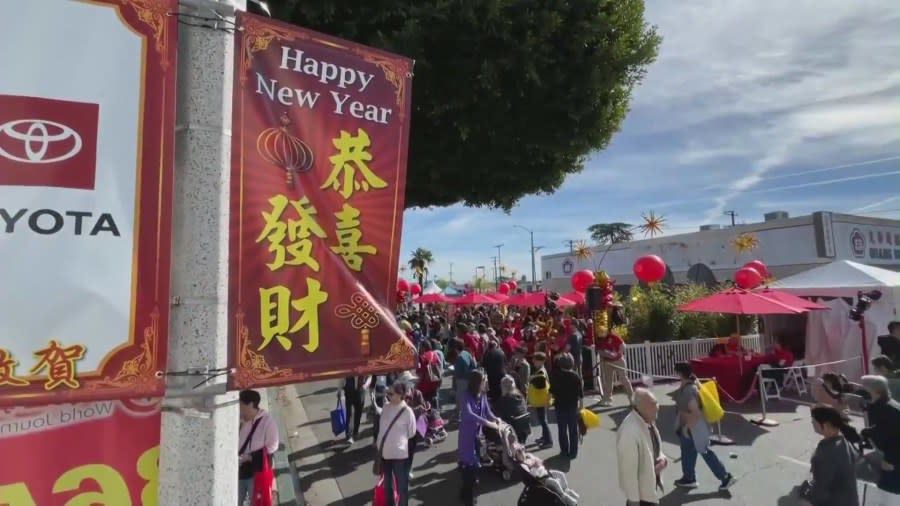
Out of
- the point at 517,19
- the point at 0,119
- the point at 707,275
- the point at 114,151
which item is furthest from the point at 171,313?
the point at 707,275

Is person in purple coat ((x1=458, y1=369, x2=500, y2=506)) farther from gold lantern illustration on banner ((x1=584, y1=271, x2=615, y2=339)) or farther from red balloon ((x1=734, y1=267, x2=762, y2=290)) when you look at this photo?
red balloon ((x1=734, y1=267, x2=762, y2=290))

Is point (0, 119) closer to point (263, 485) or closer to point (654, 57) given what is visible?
point (263, 485)

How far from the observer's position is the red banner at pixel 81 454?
2.02m

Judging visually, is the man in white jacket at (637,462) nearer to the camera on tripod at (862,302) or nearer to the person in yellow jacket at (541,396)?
the person in yellow jacket at (541,396)

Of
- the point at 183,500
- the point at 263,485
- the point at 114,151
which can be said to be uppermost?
the point at 114,151

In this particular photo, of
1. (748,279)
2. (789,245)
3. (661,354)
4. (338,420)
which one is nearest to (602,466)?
(338,420)

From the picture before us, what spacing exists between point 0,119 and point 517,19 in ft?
11.7

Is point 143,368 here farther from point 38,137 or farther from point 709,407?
point 709,407

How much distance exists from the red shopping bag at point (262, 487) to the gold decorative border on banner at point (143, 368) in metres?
3.50

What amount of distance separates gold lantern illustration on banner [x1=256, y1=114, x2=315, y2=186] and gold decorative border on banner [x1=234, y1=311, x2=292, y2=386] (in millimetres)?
675

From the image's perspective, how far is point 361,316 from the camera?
240 cm

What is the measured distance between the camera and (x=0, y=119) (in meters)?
1.82

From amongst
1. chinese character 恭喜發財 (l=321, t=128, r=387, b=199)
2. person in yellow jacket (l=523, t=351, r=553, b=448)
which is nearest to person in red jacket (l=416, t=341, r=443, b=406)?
person in yellow jacket (l=523, t=351, r=553, b=448)

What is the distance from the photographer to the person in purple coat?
6125mm
